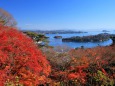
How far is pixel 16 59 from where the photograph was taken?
14469 mm

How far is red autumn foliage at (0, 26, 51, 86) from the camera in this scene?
13688mm

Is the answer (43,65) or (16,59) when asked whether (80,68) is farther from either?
(16,59)

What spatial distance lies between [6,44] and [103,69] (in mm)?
12334

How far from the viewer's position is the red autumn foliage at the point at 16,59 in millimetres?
13688

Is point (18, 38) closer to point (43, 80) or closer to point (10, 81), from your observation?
point (10, 81)

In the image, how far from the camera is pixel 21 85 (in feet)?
47.2

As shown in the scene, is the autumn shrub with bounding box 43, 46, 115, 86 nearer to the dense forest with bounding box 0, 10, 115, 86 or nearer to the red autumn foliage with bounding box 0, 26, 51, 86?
the dense forest with bounding box 0, 10, 115, 86

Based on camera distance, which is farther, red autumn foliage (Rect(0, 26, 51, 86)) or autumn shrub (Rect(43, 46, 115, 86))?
autumn shrub (Rect(43, 46, 115, 86))

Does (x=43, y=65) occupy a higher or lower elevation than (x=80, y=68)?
higher

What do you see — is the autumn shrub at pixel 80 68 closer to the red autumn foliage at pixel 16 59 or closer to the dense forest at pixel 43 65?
the dense forest at pixel 43 65

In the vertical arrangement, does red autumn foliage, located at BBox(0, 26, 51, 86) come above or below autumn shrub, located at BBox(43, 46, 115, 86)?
above

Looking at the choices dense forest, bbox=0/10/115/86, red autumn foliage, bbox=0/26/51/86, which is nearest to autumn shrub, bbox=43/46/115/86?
dense forest, bbox=0/10/115/86

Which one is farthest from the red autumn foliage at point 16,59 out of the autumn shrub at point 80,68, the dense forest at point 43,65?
the autumn shrub at point 80,68

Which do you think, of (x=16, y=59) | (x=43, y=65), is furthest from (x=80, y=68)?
(x=16, y=59)
